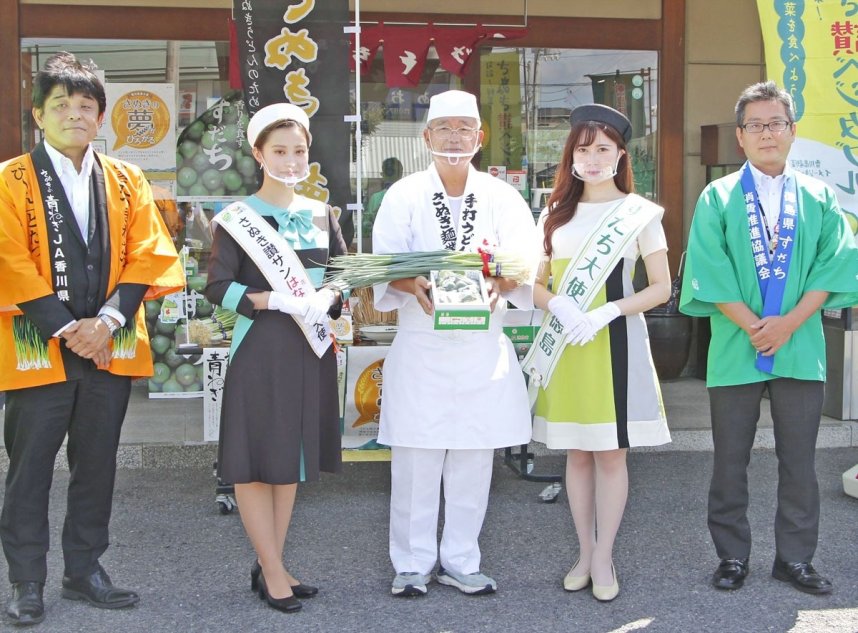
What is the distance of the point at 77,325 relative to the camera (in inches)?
141

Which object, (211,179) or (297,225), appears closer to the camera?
(297,225)

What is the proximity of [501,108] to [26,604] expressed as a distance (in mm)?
5170

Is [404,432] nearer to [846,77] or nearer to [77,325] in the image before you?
[77,325]

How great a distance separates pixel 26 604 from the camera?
3.65 metres

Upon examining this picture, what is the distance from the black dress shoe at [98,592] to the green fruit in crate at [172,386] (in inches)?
137

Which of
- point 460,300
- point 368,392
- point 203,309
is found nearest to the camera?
point 460,300

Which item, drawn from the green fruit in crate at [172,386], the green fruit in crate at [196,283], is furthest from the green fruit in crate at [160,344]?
the green fruit in crate at [196,283]

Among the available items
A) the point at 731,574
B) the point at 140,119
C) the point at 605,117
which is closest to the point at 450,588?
the point at 731,574

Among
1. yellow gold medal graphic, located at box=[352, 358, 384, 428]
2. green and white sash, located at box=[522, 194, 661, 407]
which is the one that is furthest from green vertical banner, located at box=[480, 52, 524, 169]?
green and white sash, located at box=[522, 194, 661, 407]

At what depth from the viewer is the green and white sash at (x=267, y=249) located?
368 cm

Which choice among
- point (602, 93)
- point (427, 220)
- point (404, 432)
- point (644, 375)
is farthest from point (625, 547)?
point (602, 93)

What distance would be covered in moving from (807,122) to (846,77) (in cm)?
36

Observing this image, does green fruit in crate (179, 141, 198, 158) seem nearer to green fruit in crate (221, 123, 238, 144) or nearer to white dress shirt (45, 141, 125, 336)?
green fruit in crate (221, 123, 238, 144)

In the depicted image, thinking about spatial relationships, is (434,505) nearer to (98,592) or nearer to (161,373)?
(98,592)
